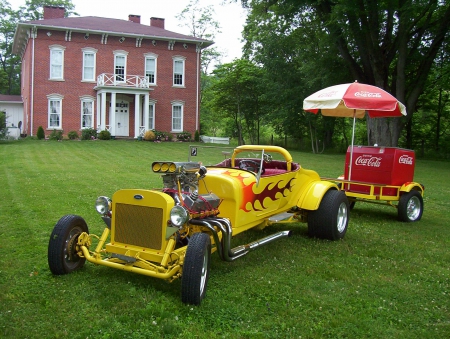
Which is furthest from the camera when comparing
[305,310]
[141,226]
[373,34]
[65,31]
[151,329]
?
[65,31]

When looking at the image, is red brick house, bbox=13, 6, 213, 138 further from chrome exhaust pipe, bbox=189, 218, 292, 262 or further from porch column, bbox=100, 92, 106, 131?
chrome exhaust pipe, bbox=189, 218, 292, 262

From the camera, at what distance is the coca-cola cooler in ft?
28.4

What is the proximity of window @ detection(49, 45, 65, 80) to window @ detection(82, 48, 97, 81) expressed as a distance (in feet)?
4.68

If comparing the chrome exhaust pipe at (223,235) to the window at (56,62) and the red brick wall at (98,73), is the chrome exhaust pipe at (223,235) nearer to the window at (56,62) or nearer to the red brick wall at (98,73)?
the red brick wall at (98,73)

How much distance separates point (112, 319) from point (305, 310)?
175 centimetres

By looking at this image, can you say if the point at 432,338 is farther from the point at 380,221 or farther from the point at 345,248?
the point at 380,221

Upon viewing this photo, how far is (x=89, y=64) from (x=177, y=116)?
22.9 feet

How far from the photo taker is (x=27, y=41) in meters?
30.9

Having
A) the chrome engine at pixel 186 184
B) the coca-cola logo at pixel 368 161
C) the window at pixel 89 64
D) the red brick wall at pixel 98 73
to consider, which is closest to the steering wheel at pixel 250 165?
the chrome engine at pixel 186 184

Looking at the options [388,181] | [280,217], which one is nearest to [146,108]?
[388,181]

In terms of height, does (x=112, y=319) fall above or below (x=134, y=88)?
below

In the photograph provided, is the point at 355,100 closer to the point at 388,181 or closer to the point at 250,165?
the point at 388,181

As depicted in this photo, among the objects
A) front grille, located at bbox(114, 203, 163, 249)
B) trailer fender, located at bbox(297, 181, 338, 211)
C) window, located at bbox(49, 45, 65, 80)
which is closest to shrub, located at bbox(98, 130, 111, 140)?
window, located at bbox(49, 45, 65, 80)

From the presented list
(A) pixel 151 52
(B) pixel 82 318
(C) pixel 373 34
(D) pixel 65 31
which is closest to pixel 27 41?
(D) pixel 65 31
